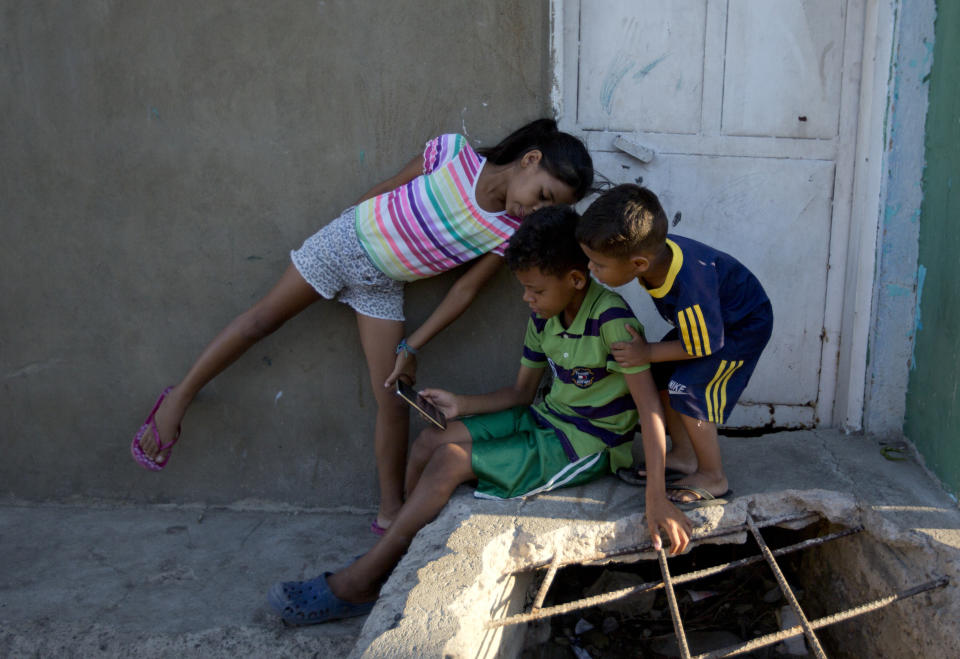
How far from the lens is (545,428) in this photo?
2.39 metres

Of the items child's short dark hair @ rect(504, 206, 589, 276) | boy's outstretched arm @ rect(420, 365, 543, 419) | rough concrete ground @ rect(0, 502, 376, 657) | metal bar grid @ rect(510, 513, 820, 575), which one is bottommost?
rough concrete ground @ rect(0, 502, 376, 657)

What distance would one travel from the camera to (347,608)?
7.51 feet

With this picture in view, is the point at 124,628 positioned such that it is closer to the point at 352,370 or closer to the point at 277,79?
the point at 352,370

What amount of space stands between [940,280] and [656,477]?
1166mm

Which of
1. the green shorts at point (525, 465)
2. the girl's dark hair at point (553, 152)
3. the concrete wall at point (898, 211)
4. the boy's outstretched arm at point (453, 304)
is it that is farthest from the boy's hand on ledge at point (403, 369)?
the concrete wall at point (898, 211)

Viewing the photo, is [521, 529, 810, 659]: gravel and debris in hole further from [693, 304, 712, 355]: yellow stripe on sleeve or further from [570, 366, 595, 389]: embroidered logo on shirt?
[693, 304, 712, 355]: yellow stripe on sleeve

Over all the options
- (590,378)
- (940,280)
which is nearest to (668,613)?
(590,378)

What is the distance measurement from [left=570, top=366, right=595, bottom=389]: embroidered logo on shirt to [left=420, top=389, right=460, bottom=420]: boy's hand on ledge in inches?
16.1

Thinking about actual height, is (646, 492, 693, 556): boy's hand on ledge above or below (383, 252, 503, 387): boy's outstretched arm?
below

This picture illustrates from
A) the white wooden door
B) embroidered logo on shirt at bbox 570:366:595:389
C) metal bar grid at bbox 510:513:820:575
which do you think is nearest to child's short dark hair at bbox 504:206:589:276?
embroidered logo on shirt at bbox 570:366:595:389

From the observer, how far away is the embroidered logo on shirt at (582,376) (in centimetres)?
225

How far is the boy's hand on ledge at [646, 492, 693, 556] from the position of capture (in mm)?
2043

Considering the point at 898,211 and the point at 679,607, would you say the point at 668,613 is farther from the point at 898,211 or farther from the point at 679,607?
the point at 898,211

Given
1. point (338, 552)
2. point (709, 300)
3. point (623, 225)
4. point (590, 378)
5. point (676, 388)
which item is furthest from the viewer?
point (338, 552)
